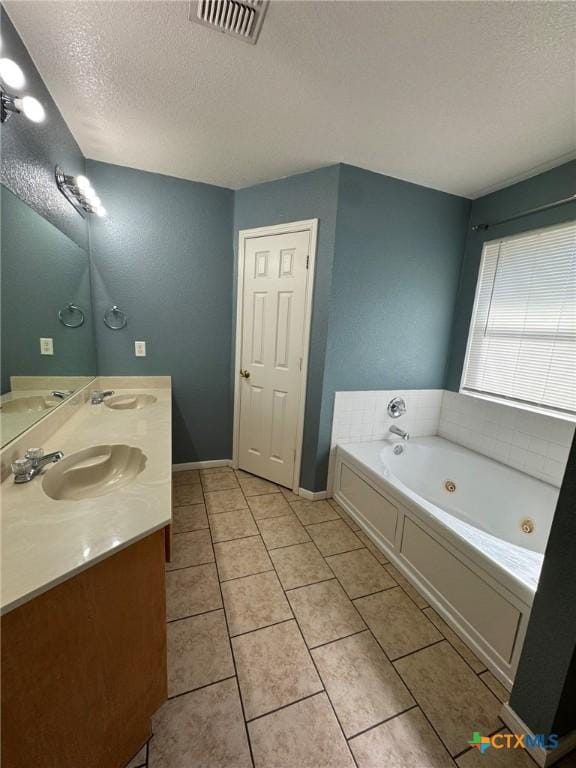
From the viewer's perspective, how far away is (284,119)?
5.12 feet

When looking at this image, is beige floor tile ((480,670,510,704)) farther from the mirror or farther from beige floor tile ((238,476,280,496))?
the mirror

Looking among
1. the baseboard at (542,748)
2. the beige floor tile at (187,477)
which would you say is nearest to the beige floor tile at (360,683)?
the baseboard at (542,748)

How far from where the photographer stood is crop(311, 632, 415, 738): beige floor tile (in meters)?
1.07

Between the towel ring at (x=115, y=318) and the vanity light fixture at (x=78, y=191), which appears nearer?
the vanity light fixture at (x=78, y=191)

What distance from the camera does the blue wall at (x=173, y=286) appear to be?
7.22 feet

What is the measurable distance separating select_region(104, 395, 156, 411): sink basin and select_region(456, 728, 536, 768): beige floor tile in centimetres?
227

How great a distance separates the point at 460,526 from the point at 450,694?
0.63 metres

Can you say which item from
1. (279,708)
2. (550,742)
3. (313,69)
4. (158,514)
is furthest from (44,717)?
(313,69)

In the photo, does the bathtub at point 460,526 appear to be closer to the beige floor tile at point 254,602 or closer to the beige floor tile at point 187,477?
the beige floor tile at point 254,602

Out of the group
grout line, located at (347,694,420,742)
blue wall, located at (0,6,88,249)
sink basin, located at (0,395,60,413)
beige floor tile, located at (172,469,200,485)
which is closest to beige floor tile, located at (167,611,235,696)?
grout line, located at (347,694,420,742)

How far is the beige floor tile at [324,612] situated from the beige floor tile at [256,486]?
95 cm

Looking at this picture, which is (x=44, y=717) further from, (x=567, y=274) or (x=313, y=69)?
(x=567, y=274)

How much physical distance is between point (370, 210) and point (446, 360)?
143cm

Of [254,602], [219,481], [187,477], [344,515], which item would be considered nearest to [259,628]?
[254,602]
